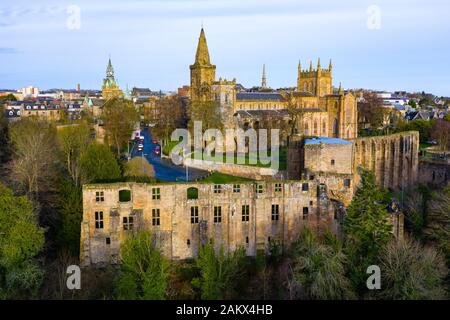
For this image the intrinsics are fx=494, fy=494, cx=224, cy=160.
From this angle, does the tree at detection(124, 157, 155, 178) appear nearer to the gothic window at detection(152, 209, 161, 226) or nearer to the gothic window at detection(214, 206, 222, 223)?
the gothic window at detection(152, 209, 161, 226)

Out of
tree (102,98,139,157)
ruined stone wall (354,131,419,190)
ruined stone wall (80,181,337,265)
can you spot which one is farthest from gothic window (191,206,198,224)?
tree (102,98,139,157)

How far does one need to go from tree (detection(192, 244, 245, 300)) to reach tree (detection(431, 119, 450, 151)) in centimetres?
5390

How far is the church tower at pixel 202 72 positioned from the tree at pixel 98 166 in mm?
33829

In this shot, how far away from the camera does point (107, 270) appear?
3512cm

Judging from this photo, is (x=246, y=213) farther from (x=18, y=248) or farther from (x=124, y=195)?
(x=18, y=248)

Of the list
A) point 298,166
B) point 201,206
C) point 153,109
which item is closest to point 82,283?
point 201,206

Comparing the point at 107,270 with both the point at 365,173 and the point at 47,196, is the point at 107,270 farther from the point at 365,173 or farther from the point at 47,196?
the point at 365,173

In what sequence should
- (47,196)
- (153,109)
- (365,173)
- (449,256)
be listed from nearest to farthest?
(449,256) → (365,173) → (47,196) → (153,109)

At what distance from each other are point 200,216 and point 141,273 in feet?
30.0

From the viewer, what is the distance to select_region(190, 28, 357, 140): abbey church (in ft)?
259

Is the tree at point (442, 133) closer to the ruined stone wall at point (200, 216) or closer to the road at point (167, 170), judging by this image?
the road at point (167, 170)

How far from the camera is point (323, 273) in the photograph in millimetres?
28438

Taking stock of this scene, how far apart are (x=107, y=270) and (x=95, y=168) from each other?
14.5m

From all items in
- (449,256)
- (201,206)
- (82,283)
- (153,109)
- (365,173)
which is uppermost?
(153,109)
